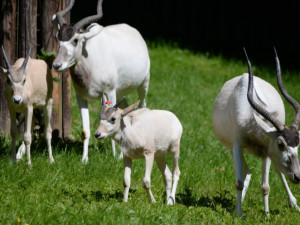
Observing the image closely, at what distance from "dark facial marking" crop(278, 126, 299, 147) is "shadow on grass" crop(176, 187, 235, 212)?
45.6 inches

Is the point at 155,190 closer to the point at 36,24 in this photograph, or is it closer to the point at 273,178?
the point at 273,178

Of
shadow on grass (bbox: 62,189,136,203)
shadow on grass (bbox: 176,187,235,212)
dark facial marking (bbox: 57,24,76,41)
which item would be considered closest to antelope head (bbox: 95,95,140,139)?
shadow on grass (bbox: 62,189,136,203)

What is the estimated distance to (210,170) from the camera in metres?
8.88

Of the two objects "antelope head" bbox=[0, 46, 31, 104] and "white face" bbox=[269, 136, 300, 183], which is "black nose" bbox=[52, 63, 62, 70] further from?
"white face" bbox=[269, 136, 300, 183]

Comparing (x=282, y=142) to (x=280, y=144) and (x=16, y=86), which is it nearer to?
(x=280, y=144)

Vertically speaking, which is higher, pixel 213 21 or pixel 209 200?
pixel 209 200

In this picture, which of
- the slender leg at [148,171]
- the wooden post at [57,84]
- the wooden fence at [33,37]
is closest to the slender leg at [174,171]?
the slender leg at [148,171]

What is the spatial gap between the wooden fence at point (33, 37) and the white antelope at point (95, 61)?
703 mm

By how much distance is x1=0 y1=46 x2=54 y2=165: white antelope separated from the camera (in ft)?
26.2

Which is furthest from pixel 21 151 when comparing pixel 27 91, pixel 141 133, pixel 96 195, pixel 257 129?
→ pixel 257 129

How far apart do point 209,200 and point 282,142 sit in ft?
4.29

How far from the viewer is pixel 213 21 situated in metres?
18.2

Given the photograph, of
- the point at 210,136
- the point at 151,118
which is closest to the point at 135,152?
the point at 151,118

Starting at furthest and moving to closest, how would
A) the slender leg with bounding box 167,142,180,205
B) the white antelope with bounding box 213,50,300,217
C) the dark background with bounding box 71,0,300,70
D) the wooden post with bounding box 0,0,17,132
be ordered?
1. the dark background with bounding box 71,0,300,70
2. the wooden post with bounding box 0,0,17,132
3. the slender leg with bounding box 167,142,180,205
4. the white antelope with bounding box 213,50,300,217
